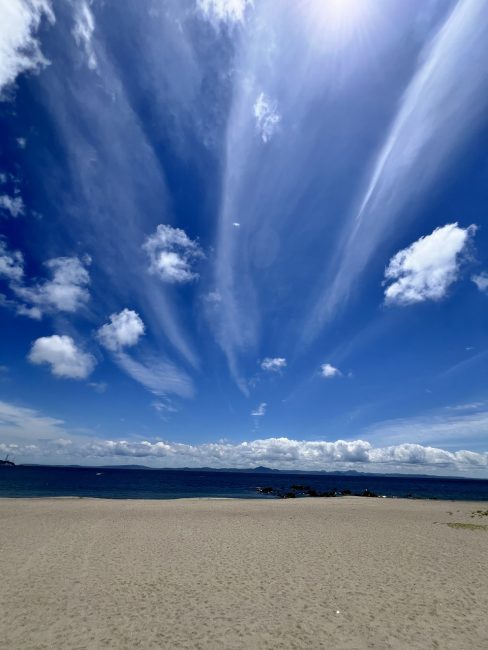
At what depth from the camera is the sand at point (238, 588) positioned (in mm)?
10211

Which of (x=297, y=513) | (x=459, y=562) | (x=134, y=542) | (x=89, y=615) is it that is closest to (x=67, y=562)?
(x=134, y=542)

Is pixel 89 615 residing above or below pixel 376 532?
below

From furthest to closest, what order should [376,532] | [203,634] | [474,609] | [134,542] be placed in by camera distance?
[376,532] → [134,542] → [474,609] → [203,634]

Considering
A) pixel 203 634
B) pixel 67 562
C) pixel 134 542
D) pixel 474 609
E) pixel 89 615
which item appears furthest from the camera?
pixel 134 542

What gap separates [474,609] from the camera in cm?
1226

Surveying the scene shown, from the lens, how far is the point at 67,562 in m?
16.8

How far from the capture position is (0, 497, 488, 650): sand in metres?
10.2

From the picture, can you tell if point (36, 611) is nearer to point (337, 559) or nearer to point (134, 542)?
point (134, 542)

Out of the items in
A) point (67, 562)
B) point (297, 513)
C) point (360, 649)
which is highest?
point (297, 513)

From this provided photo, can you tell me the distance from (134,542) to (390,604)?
1488cm

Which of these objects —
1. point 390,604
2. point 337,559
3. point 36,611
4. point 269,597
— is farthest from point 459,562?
point 36,611

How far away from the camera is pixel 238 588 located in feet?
45.4

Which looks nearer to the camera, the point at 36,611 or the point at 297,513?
the point at 36,611

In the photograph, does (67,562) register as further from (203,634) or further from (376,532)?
(376,532)
